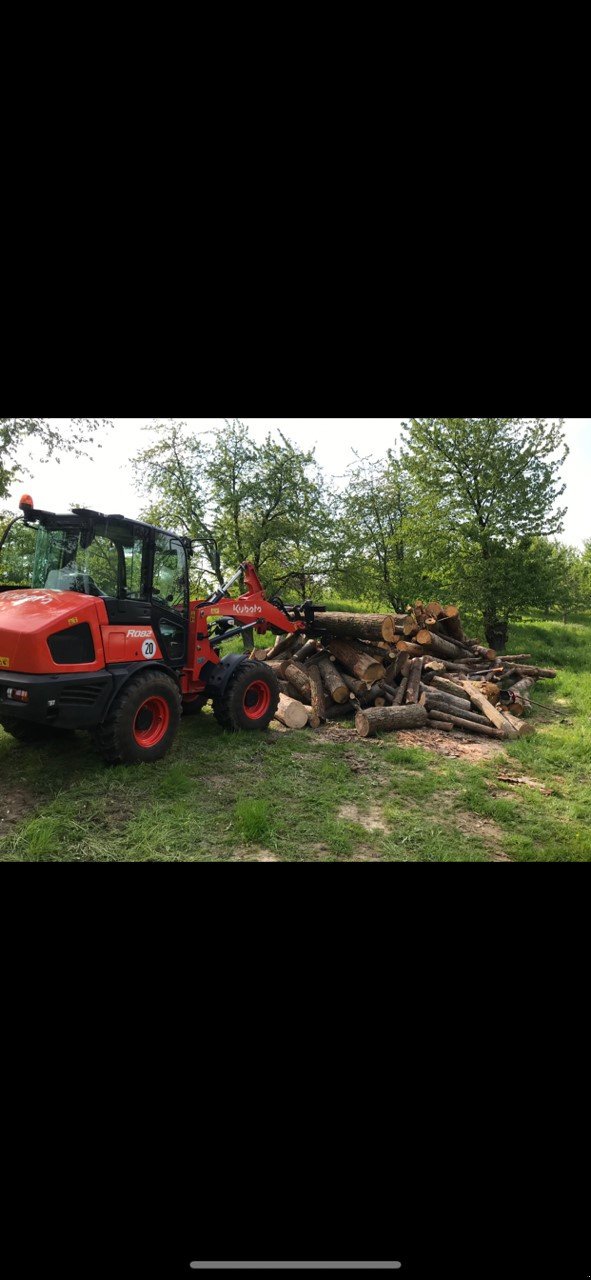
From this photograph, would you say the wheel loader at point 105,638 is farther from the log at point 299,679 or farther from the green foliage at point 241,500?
the green foliage at point 241,500

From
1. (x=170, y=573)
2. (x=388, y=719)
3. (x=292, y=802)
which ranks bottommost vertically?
(x=292, y=802)

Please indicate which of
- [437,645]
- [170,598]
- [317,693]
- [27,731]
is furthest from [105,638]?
[437,645]

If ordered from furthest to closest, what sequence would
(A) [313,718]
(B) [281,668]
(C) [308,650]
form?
(C) [308,650]
(B) [281,668]
(A) [313,718]

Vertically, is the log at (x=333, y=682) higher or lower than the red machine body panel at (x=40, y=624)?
lower

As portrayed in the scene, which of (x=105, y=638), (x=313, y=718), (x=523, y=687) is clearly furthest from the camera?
(x=523, y=687)

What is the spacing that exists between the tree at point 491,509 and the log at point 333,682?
216 inches

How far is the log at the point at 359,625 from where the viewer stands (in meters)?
8.01

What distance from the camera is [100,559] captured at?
5.20m

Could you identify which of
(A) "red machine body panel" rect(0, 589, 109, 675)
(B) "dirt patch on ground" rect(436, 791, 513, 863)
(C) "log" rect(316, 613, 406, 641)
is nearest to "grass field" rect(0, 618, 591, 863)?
(B) "dirt patch on ground" rect(436, 791, 513, 863)

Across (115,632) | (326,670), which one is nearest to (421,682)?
(326,670)

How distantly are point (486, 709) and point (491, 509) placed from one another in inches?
262

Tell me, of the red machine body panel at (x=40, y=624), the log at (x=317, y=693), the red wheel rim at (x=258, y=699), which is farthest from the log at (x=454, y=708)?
the red machine body panel at (x=40, y=624)

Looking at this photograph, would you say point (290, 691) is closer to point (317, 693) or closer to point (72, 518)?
point (317, 693)

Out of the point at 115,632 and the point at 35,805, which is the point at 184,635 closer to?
the point at 115,632
